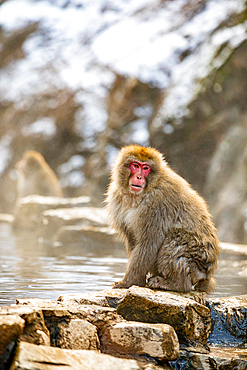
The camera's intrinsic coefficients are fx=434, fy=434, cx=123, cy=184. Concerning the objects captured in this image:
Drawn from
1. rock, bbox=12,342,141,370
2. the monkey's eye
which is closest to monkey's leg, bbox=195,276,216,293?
the monkey's eye

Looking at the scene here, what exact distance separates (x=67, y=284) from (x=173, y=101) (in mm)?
7533

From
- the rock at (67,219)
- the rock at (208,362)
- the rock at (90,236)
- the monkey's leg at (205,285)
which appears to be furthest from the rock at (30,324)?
the rock at (67,219)

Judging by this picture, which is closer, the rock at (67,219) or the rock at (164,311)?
the rock at (164,311)

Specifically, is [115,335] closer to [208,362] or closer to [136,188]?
[208,362]

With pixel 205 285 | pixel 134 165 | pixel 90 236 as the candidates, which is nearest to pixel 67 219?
pixel 90 236

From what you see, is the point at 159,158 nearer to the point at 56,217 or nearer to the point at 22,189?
the point at 56,217

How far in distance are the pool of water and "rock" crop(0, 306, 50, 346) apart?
3.16 ft

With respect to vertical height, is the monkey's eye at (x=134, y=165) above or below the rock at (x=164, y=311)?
above

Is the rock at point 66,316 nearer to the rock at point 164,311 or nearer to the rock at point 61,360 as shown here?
the rock at point 164,311

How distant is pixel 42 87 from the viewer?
1820 cm

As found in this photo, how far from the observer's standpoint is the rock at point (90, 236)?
7.71 meters

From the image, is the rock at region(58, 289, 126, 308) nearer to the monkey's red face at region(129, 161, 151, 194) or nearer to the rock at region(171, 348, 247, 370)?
the rock at region(171, 348, 247, 370)

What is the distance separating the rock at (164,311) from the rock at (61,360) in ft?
2.10

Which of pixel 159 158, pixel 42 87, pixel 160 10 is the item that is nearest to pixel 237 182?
pixel 159 158
